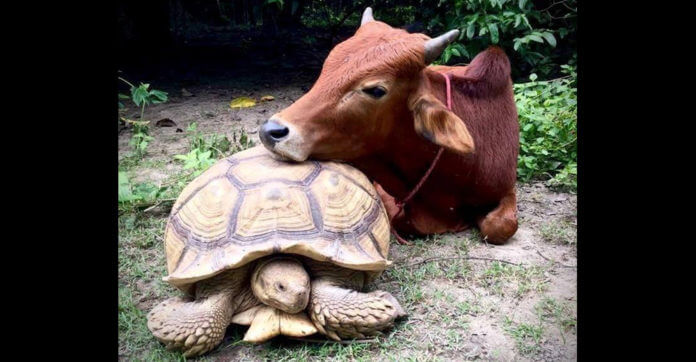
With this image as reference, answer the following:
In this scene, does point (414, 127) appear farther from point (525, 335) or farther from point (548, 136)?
point (548, 136)

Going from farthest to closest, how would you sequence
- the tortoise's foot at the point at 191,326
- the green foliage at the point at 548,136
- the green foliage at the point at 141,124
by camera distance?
the green foliage at the point at 141,124, the green foliage at the point at 548,136, the tortoise's foot at the point at 191,326

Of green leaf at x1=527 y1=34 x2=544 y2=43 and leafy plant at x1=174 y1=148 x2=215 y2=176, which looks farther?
green leaf at x1=527 y1=34 x2=544 y2=43

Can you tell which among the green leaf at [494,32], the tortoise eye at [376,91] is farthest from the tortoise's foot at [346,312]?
the green leaf at [494,32]

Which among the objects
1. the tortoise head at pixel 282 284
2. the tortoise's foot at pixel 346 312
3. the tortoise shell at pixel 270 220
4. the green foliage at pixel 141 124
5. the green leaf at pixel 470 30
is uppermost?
the green leaf at pixel 470 30

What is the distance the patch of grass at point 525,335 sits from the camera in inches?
87.7

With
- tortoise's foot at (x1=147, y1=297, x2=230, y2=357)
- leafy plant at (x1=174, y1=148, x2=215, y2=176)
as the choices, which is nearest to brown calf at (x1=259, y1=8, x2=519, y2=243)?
tortoise's foot at (x1=147, y1=297, x2=230, y2=357)

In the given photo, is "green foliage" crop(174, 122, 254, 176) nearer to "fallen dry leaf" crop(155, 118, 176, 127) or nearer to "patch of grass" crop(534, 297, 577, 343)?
"fallen dry leaf" crop(155, 118, 176, 127)

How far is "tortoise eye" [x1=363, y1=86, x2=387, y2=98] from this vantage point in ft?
8.70

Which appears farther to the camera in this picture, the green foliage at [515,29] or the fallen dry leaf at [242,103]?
the fallen dry leaf at [242,103]

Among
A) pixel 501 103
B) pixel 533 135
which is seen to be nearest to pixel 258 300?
pixel 501 103

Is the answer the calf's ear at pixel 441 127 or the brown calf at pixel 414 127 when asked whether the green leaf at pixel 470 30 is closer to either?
the brown calf at pixel 414 127

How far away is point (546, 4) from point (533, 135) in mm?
1622

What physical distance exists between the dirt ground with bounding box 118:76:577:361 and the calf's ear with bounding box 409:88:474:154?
67cm

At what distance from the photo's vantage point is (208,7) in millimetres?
10203
